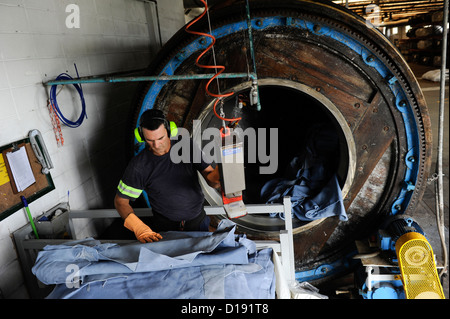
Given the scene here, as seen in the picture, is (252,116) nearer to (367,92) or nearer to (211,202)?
(211,202)

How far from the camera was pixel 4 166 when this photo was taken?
7.67 ft

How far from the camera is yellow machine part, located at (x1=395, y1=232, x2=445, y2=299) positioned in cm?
259

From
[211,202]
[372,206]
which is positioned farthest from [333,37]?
[211,202]

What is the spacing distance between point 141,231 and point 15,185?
0.99 meters

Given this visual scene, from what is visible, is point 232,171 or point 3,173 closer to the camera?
point 232,171

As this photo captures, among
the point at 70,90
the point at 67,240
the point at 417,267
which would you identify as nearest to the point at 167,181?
the point at 67,240

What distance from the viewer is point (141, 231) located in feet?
7.90

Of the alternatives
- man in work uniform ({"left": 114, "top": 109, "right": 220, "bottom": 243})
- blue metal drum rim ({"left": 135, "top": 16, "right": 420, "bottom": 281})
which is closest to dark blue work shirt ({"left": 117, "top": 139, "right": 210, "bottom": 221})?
man in work uniform ({"left": 114, "top": 109, "right": 220, "bottom": 243})

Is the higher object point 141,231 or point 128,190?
point 128,190

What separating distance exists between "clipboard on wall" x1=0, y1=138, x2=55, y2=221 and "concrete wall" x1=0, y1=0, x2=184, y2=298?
2.5 inches

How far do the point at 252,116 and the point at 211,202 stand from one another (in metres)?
2.08

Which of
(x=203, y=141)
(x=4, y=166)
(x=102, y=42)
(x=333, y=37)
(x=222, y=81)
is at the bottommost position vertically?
(x=203, y=141)

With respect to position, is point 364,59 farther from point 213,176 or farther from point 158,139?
point 158,139

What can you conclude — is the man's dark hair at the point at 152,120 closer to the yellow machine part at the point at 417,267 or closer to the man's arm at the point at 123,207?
the man's arm at the point at 123,207
